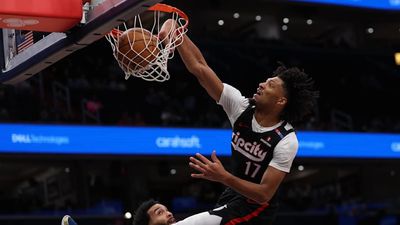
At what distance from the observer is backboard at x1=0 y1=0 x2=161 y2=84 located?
4.93 metres

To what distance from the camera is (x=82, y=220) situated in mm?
15648

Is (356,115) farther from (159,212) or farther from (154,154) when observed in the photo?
(159,212)

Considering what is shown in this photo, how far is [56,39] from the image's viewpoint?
18.2 ft

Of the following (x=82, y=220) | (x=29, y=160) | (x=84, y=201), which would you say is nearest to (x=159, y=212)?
(x=82, y=220)

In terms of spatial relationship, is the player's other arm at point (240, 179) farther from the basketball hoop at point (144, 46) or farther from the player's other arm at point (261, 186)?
the basketball hoop at point (144, 46)

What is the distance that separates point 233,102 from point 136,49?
74 centimetres

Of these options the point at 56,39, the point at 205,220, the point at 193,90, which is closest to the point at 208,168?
the point at 205,220

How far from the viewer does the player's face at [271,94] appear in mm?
5559

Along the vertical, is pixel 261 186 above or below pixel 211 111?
below

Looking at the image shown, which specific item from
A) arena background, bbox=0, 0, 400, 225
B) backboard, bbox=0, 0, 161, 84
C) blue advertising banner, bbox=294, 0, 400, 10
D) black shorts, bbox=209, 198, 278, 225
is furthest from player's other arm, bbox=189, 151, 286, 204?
blue advertising banner, bbox=294, 0, 400, 10

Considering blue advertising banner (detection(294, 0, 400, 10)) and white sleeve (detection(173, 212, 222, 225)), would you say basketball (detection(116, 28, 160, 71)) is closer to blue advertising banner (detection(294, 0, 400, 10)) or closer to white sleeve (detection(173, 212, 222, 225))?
white sleeve (detection(173, 212, 222, 225))

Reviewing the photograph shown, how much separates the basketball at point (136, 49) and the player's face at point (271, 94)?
76cm

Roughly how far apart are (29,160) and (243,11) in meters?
7.78

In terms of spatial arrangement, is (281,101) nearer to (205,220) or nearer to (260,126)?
(260,126)
